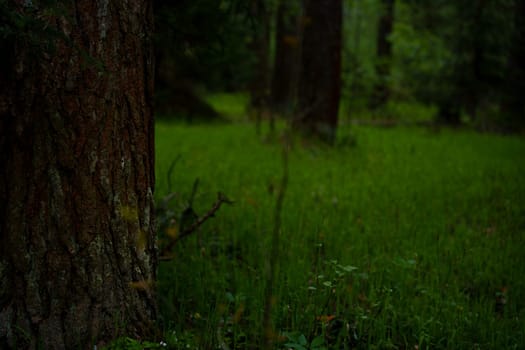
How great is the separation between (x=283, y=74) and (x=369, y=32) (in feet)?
94.0

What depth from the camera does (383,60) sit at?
48.7ft

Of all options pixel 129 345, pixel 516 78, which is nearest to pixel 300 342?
pixel 129 345

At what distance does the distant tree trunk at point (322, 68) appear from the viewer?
7.92 meters

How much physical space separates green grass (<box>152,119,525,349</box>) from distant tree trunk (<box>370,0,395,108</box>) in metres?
9.20

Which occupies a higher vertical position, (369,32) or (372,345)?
(369,32)

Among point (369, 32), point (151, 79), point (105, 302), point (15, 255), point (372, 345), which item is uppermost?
point (369, 32)

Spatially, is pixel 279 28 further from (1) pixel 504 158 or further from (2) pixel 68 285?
(2) pixel 68 285

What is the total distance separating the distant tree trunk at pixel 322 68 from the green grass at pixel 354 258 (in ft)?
4.91

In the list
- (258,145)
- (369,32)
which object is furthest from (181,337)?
(369,32)

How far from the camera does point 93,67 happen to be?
1940mm

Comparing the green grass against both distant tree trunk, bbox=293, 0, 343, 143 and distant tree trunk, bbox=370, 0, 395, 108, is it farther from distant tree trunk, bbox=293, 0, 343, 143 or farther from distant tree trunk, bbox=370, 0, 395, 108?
distant tree trunk, bbox=370, 0, 395, 108

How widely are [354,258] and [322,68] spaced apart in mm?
5276

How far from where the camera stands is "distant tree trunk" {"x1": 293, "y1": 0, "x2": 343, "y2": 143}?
312 inches

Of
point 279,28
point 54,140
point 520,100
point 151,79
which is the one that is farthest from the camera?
point 279,28
